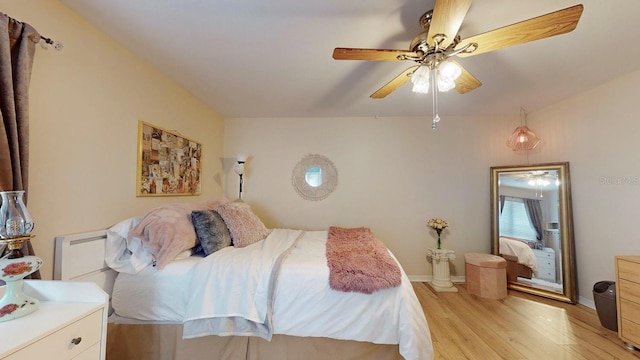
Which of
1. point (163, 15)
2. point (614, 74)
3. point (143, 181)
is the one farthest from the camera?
point (614, 74)

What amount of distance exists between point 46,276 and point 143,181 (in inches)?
34.2

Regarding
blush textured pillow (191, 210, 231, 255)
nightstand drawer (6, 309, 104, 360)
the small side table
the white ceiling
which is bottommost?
the small side table

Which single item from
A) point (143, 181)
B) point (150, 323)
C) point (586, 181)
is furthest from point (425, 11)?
point (586, 181)

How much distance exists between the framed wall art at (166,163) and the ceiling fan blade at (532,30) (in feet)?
7.93

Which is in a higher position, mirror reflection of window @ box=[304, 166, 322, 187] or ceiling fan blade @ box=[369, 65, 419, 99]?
ceiling fan blade @ box=[369, 65, 419, 99]

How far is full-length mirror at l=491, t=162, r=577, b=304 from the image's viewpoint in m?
2.70

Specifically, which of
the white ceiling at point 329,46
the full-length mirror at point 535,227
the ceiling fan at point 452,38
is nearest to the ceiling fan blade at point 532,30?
the ceiling fan at point 452,38

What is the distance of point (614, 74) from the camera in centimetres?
221

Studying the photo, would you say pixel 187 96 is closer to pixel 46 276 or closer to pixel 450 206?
pixel 46 276

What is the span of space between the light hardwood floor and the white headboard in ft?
8.07

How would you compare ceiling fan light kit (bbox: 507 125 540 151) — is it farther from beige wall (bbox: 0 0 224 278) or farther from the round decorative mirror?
beige wall (bbox: 0 0 224 278)

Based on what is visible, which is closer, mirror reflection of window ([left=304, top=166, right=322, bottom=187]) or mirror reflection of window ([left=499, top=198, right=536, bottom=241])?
Answer: mirror reflection of window ([left=499, top=198, right=536, bottom=241])

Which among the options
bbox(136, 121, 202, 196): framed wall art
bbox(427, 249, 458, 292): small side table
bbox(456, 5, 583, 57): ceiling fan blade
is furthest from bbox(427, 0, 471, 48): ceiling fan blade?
bbox(427, 249, 458, 292): small side table

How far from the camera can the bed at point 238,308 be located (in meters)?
1.45
